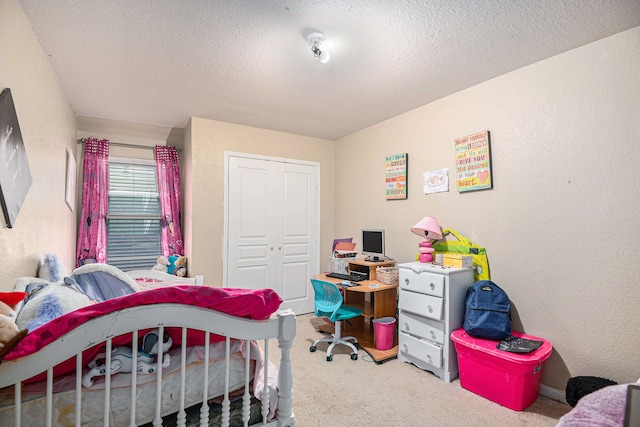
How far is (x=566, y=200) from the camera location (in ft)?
6.94

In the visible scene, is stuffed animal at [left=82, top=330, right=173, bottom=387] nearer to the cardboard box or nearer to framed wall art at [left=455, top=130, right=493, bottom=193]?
the cardboard box

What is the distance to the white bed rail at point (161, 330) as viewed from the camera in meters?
0.87

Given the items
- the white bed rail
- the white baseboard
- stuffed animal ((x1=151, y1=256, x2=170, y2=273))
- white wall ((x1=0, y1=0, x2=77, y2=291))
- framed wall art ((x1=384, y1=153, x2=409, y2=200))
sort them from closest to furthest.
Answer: the white bed rail
white wall ((x1=0, y1=0, x2=77, y2=291))
the white baseboard
framed wall art ((x1=384, y1=153, x2=409, y2=200))
stuffed animal ((x1=151, y1=256, x2=170, y2=273))

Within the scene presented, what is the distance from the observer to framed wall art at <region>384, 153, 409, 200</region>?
328 centimetres

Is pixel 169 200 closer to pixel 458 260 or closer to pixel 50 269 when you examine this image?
pixel 50 269

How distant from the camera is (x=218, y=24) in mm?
1822

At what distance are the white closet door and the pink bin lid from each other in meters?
2.20

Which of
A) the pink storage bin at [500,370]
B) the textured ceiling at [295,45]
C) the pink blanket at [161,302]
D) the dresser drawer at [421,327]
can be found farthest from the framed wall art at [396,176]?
the pink blanket at [161,302]

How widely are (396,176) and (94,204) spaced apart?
3457 millimetres

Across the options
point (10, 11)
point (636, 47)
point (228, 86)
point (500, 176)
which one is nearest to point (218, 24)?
point (228, 86)

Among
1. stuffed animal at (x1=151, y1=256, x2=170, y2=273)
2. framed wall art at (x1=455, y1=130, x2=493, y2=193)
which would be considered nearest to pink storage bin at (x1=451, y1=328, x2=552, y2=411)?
framed wall art at (x1=455, y1=130, x2=493, y2=193)

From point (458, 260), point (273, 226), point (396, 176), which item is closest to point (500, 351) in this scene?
point (458, 260)

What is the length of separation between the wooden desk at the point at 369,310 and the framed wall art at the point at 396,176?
1.01 metres

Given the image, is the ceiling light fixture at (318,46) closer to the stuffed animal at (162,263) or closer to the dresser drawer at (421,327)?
the dresser drawer at (421,327)
